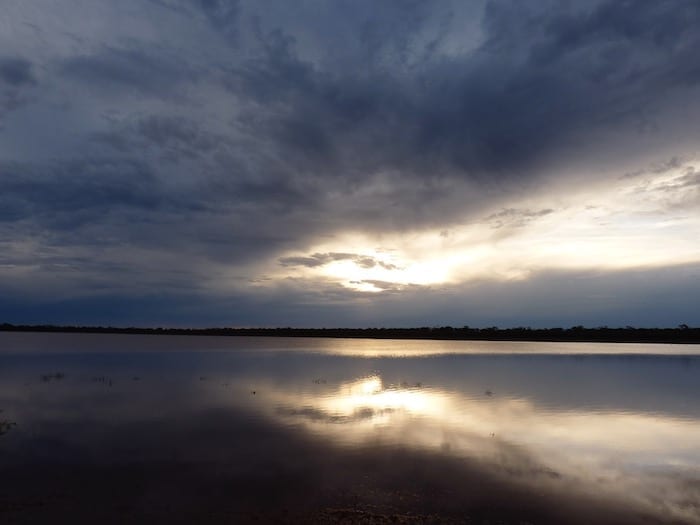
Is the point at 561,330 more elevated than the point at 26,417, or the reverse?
the point at 561,330

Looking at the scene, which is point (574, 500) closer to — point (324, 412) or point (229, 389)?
point (324, 412)

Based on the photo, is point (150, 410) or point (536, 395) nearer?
point (150, 410)

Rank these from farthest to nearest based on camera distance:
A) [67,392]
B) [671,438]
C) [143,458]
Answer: [67,392]
[671,438]
[143,458]

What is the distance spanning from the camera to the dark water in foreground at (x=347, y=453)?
12.3m

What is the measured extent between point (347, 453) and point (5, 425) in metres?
15.8

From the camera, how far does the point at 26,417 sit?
23125 millimetres

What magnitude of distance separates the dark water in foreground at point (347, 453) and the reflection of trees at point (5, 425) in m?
0.11

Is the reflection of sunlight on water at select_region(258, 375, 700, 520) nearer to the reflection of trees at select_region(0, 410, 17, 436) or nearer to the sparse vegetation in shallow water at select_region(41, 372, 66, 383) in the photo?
the reflection of trees at select_region(0, 410, 17, 436)

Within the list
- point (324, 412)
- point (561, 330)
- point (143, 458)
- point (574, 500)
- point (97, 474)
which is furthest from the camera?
point (561, 330)

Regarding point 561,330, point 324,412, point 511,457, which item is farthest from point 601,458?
point 561,330

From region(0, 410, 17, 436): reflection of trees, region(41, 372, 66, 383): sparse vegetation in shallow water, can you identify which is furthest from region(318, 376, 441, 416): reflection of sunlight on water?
region(41, 372, 66, 383): sparse vegetation in shallow water

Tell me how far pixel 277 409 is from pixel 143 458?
10613 mm

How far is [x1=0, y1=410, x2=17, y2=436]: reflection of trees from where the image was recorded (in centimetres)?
2000

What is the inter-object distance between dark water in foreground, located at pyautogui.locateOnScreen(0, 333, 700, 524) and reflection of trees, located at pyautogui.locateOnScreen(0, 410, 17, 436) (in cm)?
11
